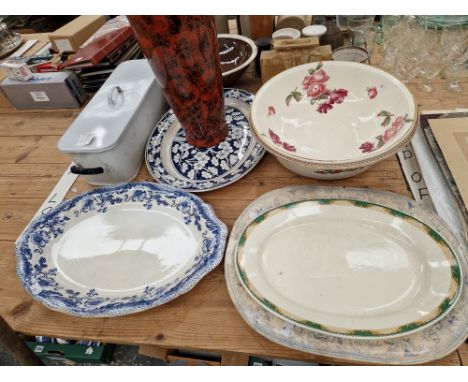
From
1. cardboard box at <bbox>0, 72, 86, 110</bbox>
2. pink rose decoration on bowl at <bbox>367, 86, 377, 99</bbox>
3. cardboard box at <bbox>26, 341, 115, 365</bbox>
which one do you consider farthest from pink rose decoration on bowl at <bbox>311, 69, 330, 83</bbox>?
cardboard box at <bbox>26, 341, 115, 365</bbox>

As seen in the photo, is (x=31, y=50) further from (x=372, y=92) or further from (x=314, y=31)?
(x=372, y=92)

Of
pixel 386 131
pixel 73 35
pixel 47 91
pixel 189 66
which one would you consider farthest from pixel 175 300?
pixel 73 35

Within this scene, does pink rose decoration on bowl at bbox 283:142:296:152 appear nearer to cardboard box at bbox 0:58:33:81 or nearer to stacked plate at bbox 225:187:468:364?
stacked plate at bbox 225:187:468:364

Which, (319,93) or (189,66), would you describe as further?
(319,93)

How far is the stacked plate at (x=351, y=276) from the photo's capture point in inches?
18.6

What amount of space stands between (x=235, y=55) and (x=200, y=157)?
394 mm

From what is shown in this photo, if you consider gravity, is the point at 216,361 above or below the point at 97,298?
below

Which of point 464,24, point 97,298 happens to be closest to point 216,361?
point 97,298

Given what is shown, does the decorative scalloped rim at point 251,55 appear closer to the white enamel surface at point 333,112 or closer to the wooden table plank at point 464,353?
the white enamel surface at point 333,112

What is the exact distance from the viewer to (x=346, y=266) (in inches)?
22.2

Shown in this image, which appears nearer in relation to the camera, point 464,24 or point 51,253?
point 51,253

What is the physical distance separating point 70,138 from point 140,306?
Answer: 0.41 metres

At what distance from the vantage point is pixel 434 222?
58 cm

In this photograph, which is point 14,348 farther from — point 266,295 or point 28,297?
point 266,295
